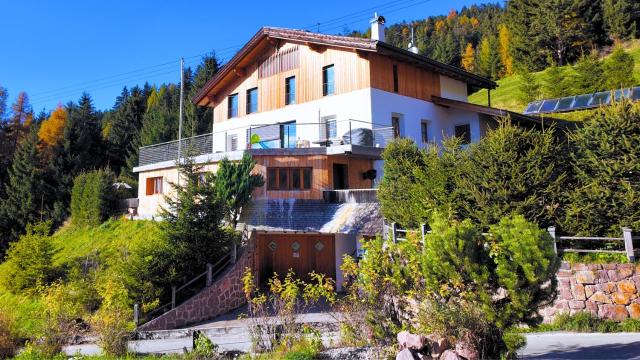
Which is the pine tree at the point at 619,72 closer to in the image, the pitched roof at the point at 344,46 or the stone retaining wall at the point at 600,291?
the pitched roof at the point at 344,46

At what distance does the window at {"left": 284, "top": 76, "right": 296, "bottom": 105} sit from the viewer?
2494 cm

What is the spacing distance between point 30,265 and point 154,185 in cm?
829

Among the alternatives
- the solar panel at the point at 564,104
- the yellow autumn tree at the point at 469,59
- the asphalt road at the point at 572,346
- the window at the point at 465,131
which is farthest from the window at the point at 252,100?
the yellow autumn tree at the point at 469,59

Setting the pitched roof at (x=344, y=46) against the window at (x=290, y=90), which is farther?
the window at (x=290, y=90)

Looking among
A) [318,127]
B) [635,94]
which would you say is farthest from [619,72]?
[318,127]

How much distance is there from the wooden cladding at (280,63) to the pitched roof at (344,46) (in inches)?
35.8

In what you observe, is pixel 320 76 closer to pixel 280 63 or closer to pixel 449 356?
pixel 280 63

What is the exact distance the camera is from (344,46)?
71.5 feet

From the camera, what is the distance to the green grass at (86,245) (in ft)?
60.6

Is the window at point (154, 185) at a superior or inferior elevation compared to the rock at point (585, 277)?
superior

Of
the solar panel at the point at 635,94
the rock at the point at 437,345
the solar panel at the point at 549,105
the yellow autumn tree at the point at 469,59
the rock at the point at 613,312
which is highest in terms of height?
the yellow autumn tree at the point at 469,59

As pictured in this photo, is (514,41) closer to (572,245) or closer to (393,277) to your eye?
(572,245)

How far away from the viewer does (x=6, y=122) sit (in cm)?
5484

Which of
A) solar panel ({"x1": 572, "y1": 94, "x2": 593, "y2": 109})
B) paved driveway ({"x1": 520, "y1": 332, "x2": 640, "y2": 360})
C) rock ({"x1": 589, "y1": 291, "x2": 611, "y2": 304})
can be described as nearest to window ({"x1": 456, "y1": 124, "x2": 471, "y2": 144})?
solar panel ({"x1": 572, "y1": 94, "x2": 593, "y2": 109})
